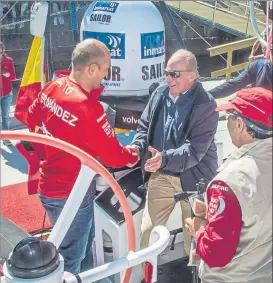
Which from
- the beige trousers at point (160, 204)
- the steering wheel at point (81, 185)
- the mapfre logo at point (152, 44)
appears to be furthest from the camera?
the mapfre logo at point (152, 44)

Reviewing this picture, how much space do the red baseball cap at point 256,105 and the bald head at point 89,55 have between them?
3.36 feet

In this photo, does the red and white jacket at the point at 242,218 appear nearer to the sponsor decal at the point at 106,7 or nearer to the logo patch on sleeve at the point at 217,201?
the logo patch on sleeve at the point at 217,201

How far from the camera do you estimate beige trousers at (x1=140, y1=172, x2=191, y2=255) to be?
8.54 ft

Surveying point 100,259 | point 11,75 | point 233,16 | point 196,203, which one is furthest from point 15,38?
point 196,203

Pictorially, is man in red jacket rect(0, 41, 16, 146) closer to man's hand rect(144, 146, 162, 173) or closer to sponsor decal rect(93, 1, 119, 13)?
sponsor decal rect(93, 1, 119, 13)

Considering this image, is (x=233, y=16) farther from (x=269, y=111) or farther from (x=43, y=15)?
(x=269, y=111)

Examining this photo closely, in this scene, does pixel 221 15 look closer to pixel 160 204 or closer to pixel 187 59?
pixel 187 59

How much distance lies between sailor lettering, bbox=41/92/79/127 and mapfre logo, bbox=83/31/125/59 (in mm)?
1230

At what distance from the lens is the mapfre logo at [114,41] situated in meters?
3.52

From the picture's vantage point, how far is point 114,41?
354 centimetres

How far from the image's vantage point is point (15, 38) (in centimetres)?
1279

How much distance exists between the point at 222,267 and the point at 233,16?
10427 millimetres

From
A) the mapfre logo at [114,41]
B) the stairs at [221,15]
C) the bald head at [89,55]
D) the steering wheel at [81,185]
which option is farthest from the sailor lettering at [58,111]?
the stairs at [221,15]

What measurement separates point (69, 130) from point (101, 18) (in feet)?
4.96
